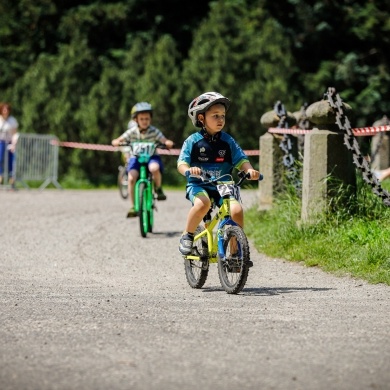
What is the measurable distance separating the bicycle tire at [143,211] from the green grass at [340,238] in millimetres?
1594

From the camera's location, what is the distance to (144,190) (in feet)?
46.3

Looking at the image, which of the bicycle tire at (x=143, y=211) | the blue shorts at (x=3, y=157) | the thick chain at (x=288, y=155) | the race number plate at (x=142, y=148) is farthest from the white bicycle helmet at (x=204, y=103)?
the blue shorts at (x=3, y=157)

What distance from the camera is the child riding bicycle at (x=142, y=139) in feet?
47.0

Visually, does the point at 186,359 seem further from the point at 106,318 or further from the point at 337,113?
the point at 337,113

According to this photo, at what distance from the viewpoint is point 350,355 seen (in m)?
5.97

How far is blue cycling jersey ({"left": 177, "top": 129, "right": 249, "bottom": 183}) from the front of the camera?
29.6ft

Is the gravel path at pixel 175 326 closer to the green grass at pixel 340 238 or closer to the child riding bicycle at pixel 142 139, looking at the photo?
the green grass at pixel 340 238

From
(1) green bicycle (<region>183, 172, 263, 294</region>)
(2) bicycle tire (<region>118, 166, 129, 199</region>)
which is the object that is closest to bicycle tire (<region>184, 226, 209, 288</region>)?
(1) green bicycle (<region>183, 172, 263, 294</region>)

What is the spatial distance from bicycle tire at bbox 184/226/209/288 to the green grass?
1.35 metres

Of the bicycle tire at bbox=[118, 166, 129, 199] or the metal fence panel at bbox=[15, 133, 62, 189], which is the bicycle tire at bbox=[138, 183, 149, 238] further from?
the metal fence panel at bbox=[15, 133, 62, 189]

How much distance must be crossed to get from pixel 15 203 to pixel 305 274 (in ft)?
33.1

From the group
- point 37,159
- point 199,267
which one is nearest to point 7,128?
point 37,159

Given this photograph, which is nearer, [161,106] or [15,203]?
[15,203]

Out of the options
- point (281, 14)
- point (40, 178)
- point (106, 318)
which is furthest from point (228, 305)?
point (281, 14)
